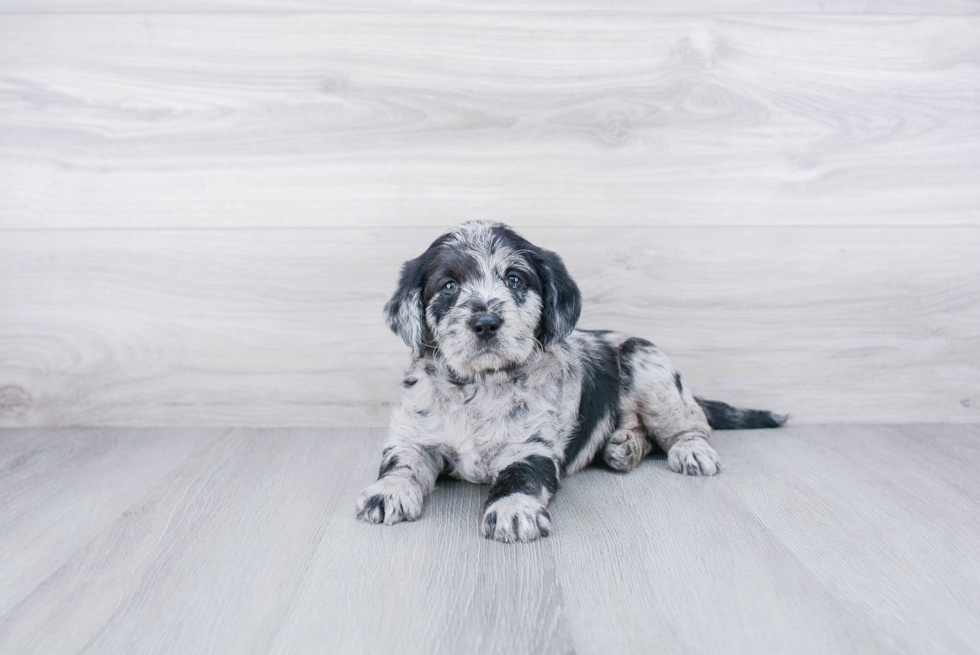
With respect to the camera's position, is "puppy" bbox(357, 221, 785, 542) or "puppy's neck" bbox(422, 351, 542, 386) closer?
"puppy" bbox(357, 221, 785, 542)

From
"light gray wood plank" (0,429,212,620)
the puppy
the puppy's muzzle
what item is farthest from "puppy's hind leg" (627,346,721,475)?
"light gray wood plank" (0,429,212,620)

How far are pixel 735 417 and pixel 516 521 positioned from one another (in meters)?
1.47

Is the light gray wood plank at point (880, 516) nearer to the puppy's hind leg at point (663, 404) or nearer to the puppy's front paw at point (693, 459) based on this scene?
the puppy's front paw at point (693, 459)

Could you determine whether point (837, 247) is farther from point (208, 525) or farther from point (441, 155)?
point (208, 525)

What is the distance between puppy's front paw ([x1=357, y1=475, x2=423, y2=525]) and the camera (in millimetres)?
1996

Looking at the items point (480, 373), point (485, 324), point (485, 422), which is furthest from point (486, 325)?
point (485, 422)

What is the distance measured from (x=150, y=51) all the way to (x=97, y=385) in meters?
1.41

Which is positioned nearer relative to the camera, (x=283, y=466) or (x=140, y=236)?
(x=283, y=466)

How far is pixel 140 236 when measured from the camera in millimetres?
2992

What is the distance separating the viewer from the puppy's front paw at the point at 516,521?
187 cm

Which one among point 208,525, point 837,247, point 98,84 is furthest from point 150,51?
point 837,247

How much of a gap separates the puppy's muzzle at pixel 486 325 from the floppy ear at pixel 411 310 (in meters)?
0.24

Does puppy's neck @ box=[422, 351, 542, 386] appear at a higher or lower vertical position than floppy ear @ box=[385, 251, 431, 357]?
lower

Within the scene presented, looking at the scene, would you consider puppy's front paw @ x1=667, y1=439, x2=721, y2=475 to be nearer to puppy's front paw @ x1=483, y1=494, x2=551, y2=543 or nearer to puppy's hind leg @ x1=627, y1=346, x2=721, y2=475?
puppy's hind leg @ x1=627, y1=346, x2=721, y2=475
